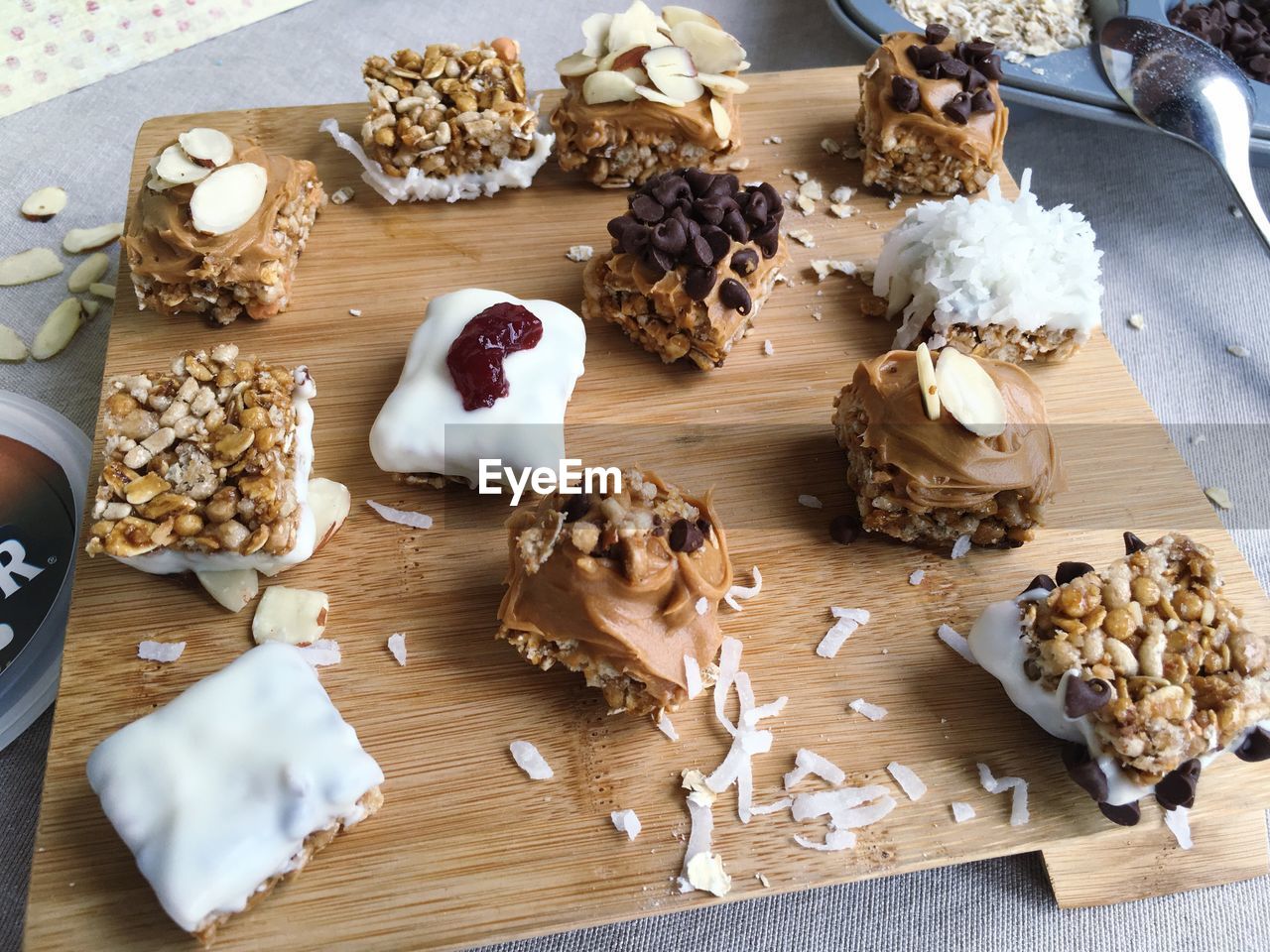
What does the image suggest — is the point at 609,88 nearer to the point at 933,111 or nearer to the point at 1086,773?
the point at 933,111

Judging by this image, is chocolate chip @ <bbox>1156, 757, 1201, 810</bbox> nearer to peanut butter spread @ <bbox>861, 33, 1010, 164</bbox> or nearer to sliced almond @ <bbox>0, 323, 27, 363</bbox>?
peanut butter spread @ <bbox>861, 33, 1010, 164</bbox>

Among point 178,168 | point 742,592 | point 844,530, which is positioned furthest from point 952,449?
point 178,168

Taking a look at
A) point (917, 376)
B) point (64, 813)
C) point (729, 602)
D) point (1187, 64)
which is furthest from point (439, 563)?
point (1187, 64)

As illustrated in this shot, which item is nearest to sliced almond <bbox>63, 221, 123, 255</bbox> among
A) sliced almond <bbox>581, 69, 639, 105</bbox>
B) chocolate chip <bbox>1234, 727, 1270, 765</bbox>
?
sliced almond <bbox>581, 69, 639, 105</bbox>

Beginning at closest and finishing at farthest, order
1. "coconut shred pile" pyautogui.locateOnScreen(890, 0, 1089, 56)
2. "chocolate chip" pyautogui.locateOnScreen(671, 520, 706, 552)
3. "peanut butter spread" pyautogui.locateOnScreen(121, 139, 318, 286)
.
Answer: "chocolate chip" pyautogui.locateOnScreen(671, 520, 706, 552) → "peanut butter spread" pyautogui.locateOnScreen(121, 139, 318, 286) → "coconut shred pile" pyautogui.locateOnScreen(890, 0, 1089, 56)

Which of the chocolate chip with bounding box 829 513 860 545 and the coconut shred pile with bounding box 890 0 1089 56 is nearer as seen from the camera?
the chocolate chip with bounding box 829 513 860 545

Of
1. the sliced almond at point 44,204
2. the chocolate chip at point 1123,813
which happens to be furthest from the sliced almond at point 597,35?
the chocolate chip at point 1123,813
